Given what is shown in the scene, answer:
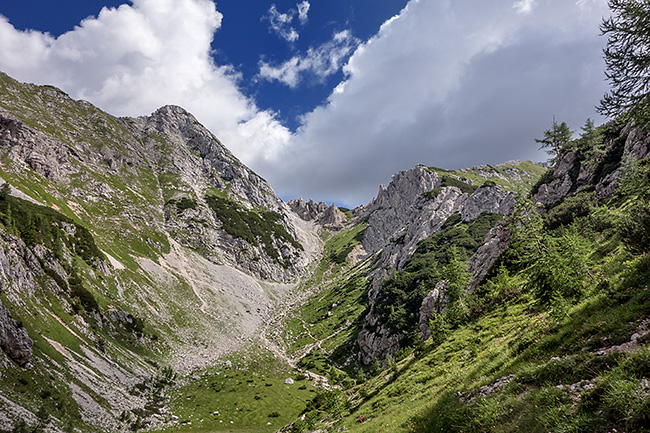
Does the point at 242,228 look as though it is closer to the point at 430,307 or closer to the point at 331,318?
the point at 331,318

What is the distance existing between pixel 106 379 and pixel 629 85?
71.4 meters

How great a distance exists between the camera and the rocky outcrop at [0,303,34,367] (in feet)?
103

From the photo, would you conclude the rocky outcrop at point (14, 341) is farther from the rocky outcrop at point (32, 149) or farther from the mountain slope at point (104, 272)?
the rocky outcrop at point (32, 149)

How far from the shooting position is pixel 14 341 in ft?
106

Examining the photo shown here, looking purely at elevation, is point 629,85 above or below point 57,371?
below

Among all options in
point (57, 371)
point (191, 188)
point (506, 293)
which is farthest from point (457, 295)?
point (191, 188)

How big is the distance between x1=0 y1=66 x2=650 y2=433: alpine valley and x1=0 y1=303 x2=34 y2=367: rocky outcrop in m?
0.24

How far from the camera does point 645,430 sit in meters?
5.64

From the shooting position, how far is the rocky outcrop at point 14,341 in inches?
1239

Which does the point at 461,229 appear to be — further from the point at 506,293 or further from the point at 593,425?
the point at 593,425

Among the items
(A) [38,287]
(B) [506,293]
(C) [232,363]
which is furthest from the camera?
(C) [232,363]

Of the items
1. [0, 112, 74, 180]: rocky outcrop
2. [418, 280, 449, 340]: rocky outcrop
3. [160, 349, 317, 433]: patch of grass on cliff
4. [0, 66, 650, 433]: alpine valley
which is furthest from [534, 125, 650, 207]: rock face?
[0, 112, 74, 180]: rocky outcrop

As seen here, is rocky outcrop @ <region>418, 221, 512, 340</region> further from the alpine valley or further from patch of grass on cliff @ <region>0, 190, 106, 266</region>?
patch of grass on cliff @ <region>0, 190, 106, 266</region>

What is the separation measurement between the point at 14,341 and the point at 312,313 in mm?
110497
